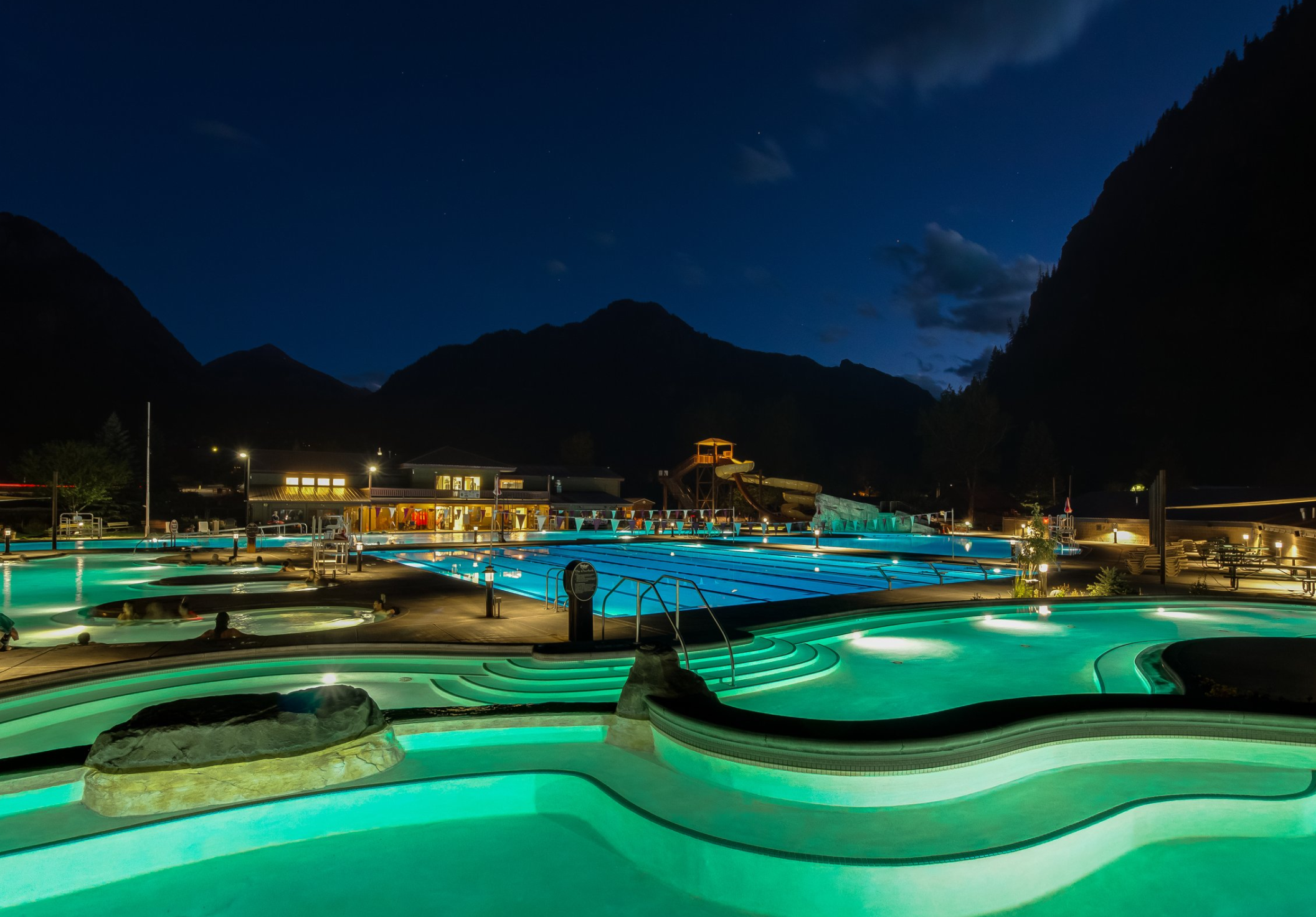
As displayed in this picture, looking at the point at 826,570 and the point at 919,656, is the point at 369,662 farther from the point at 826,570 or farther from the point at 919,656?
the point at 826,570

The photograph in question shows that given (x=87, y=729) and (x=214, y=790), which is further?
(x=87, y=729)

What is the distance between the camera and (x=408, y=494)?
124ft

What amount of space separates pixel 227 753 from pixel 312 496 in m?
35.3

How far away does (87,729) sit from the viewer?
244 inches

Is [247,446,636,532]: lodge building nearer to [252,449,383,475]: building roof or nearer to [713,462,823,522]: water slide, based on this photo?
[252,449,383,475]: building roof

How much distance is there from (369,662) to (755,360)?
18912cm

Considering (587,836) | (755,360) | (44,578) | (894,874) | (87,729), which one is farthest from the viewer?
(755,360)

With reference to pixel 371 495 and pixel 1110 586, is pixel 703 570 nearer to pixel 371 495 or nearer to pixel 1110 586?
pixel 1110 586

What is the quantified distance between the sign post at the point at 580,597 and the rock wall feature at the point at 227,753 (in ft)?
10.8

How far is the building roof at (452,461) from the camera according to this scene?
4038 centimetres

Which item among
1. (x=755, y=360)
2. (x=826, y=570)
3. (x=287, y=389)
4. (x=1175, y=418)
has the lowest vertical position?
(x=826, y=570)

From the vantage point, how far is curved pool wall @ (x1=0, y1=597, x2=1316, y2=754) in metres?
6.65

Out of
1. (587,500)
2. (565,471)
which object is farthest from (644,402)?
(587,500)

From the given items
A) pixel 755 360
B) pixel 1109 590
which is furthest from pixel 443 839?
pixel 755 360
